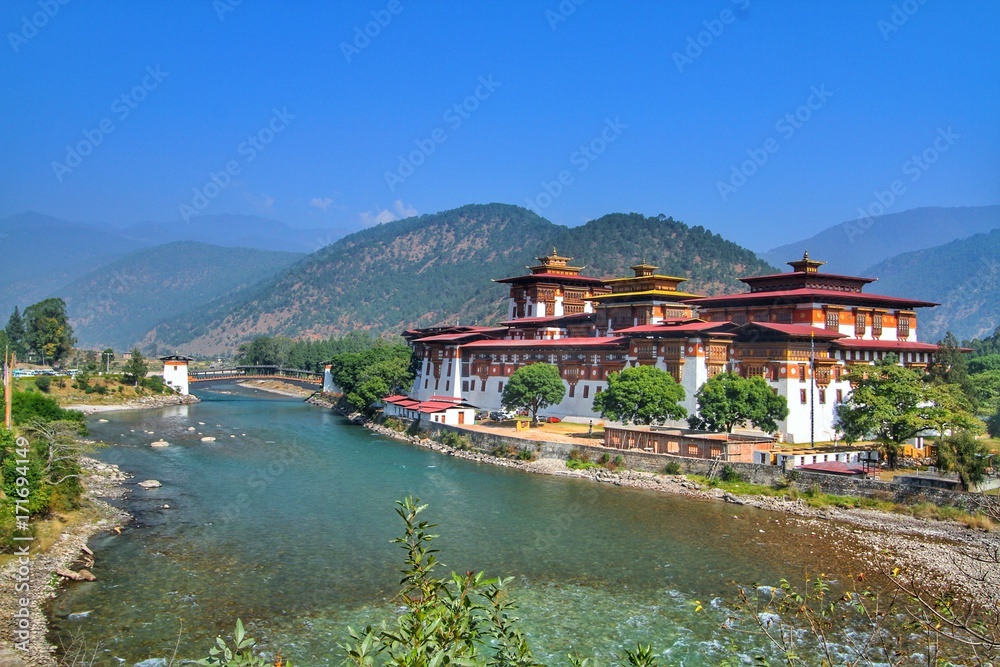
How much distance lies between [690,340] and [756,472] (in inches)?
539

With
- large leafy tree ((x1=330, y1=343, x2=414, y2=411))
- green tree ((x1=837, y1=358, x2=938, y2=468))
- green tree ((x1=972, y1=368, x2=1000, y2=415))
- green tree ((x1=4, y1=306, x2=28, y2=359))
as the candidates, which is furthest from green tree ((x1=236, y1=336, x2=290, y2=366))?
green tree ((x1=837, y1=358, x2=938, y2=468))

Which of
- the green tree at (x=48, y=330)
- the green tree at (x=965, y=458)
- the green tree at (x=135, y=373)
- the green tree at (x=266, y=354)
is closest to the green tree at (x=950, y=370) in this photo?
the green tree at (x=965, y=458)

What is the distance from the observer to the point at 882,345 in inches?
2152

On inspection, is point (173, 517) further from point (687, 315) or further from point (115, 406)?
point (115, 406)

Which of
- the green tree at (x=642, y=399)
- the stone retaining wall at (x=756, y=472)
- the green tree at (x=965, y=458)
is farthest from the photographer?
the green tree at (x=642, y=399)

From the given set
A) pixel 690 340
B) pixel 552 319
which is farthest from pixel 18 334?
pixel 690 340

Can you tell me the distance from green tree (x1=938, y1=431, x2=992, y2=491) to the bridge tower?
7554 cm

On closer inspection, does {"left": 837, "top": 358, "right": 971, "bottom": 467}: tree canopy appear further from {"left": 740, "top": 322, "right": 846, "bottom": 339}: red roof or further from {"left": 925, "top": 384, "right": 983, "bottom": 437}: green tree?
{"left": 740, "top": 322, "right": 846, "bottom": 339}: red roof

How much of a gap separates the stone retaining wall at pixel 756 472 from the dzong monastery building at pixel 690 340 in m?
8.87

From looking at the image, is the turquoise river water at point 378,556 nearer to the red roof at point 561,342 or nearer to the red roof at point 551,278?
the red roof at point 561,342

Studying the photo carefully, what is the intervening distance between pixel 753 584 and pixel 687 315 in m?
39.5

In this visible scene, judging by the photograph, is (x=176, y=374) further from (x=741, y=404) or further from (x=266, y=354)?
(x=741, y=404)

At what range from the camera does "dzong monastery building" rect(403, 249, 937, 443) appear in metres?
51.4

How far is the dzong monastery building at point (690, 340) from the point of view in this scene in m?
51.4
